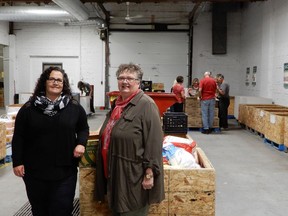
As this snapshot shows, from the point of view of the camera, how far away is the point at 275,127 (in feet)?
23.0

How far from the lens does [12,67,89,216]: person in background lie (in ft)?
7.82

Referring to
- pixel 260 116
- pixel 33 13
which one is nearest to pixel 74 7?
pixel 33 13

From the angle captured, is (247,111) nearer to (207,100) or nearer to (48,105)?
(207,100)

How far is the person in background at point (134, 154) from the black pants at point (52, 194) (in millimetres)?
336

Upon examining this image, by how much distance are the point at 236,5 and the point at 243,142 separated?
26.5 ft

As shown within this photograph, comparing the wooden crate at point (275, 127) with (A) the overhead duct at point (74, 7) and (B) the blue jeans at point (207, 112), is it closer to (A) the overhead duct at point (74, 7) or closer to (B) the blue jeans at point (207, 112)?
(B) the blue jeans at point (207, 112)

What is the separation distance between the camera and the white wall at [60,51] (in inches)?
571

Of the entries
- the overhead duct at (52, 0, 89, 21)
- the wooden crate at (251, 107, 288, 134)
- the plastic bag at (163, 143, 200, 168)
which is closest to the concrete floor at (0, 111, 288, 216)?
the wooden crate at (251, 107, 288, 134)

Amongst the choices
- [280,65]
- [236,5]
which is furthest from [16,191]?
[236,5]

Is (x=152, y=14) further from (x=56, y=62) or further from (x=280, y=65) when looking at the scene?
(x=280, y=65)

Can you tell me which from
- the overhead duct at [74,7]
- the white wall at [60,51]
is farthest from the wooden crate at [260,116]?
the white wall at [60,51]

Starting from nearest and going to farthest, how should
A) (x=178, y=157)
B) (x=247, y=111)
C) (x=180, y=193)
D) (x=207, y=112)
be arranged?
(x=180, y=193) < (x=178, y=157) < (x=207, y=112) < (x=247, y=111)

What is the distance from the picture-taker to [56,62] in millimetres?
14703

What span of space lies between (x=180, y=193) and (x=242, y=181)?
7.28ft
